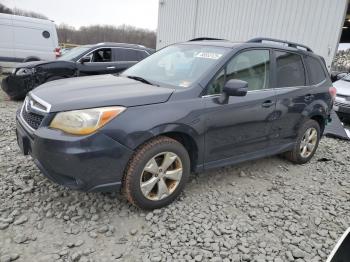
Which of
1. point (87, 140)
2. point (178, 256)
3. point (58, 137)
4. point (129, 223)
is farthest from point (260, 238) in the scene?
point (58, 137)

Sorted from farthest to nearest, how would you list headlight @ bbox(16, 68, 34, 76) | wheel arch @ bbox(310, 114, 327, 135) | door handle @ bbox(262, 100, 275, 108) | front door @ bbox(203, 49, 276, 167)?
headlight @ bbox(16, 68, 34, 76), wheel arch @ bbox(310, 114, 327, 135), door handle @ bbox(262, 100, 275, 108), front door @ bbox(203, 49, 276, 167)

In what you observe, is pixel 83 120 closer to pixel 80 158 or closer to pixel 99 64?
pixel 80 158

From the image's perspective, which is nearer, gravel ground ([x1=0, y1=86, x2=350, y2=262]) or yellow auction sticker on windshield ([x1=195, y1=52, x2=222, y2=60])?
gravel ground ([x1=0, y1=86, x2=350, y2=262])

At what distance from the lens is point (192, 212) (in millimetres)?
3033

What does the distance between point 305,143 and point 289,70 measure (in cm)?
114

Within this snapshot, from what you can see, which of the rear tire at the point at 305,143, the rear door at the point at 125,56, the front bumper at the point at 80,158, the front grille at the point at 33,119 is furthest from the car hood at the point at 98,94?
the rear door at the point at 125,56

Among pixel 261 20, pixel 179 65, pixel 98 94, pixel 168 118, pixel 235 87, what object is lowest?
pixel 168 118

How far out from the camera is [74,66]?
7238 mm

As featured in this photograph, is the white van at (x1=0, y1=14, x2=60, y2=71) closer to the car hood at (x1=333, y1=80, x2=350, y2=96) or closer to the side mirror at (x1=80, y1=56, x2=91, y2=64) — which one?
the side mirror at (x1=80, y1=56, x2=91, y2=64)

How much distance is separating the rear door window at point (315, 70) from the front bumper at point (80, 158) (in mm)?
3036

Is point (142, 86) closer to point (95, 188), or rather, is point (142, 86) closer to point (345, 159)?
point (95, 188)

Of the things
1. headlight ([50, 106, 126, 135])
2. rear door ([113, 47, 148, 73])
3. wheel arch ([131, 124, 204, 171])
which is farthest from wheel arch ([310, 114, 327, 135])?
rear door ([113, 47, 148, 73])

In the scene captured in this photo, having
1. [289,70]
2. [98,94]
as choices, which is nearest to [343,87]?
[289,70]

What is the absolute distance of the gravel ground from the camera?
97.2 inches
